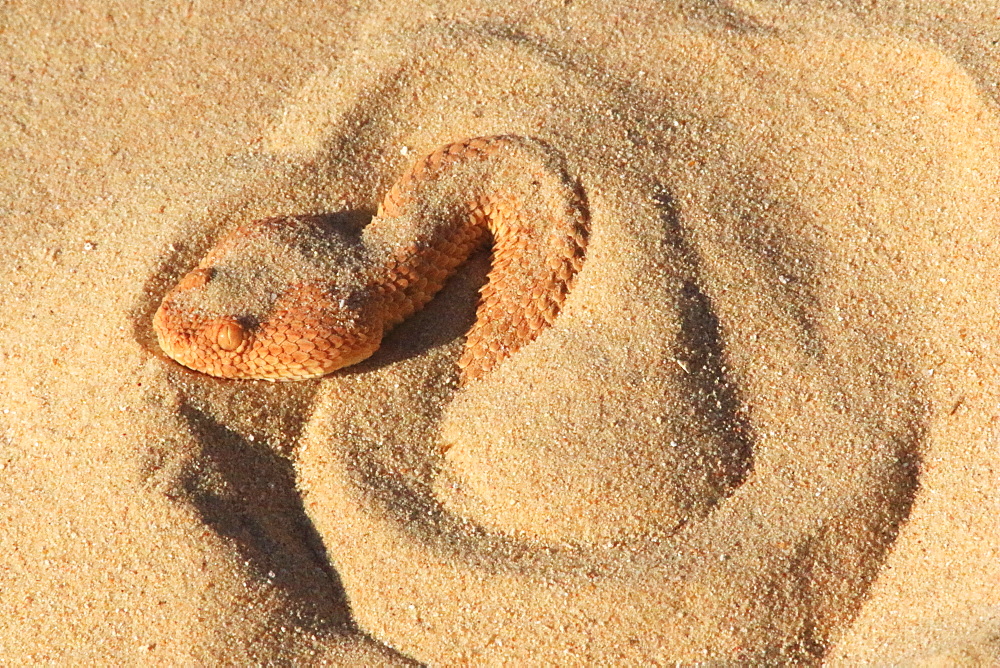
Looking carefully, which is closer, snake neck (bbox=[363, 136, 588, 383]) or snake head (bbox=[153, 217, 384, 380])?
snake head (bbox=[153, 217, 384, 380])

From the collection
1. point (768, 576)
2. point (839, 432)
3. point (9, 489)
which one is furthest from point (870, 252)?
point (9, 489)

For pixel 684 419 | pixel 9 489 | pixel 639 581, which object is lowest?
pixel 9 489

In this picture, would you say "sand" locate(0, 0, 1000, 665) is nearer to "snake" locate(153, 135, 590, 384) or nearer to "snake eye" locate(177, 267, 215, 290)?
"snake" locate(153, 135, 590, 384)

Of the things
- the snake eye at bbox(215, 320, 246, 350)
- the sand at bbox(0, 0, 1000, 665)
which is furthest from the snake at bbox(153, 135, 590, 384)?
the sand at bbox(0, 0, 1000, 665)

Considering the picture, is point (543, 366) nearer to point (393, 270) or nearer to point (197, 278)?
point (393, 270)

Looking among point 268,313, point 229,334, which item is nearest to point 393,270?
point 268,313

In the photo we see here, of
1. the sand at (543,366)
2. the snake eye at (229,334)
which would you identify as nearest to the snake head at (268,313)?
the snake eye at (229,334)

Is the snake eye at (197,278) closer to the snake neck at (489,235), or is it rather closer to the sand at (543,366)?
the sand at (543,366)

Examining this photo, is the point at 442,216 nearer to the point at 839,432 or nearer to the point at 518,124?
the point at 518,124
